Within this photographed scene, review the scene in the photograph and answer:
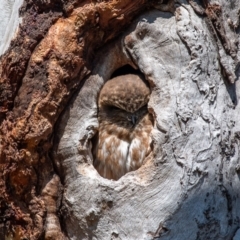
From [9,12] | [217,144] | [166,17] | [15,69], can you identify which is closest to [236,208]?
[217,144]

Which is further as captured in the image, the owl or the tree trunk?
the owl

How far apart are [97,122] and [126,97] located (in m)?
0.15

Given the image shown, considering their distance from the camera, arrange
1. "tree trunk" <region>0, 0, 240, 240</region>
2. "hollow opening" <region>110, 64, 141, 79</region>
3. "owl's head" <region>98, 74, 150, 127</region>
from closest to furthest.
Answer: "tree trunk" <region>0, 0, 240, 240</region>
"owl's head" <region>98, 74, 150, 127</region>
"hollow opening" <region>110, 64, 141, 79</region>

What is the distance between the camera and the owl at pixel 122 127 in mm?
2621

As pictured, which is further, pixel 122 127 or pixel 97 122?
pixel 122 127

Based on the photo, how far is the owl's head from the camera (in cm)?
261

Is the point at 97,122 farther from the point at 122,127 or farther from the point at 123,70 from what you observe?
the point at 123,70

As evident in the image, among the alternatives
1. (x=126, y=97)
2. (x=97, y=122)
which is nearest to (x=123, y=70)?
(x=126, y=97)

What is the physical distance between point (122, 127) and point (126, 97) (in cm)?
14

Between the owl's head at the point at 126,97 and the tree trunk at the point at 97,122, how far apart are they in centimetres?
5

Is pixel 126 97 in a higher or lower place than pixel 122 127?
higher

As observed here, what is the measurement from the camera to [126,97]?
8.76 ft

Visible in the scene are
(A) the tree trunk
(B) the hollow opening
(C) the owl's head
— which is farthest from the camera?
(B) the hollow opening

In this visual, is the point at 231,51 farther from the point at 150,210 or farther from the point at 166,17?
the point at 150,210
